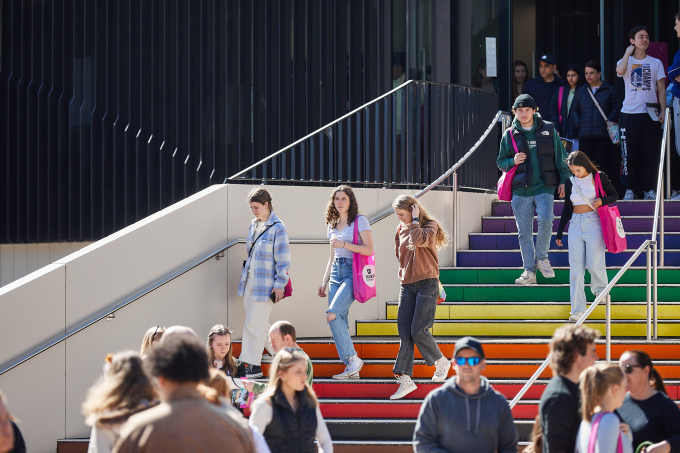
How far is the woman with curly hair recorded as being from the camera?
6.66 meters

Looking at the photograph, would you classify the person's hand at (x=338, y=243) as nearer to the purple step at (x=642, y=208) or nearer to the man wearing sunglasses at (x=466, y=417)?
the man wearing sunglasses at (x=466, y=417)

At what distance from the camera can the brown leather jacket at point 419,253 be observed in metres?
6.31

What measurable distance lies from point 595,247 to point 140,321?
380 centimetres

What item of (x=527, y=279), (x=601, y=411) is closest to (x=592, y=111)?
(x=527, y=279)

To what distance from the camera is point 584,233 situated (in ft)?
23.2

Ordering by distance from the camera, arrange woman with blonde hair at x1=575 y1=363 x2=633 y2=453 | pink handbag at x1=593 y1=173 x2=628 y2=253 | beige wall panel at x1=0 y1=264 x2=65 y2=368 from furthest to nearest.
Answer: pink handbag at x1=593 y1=173 x2=628 y2=253 → beige wall panel at x1=0 y1=264 x2=65 y2=368 → woman with blonde hair at x1=575 y1=363 x2=633 y2=453

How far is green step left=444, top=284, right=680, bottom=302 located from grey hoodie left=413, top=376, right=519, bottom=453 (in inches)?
160

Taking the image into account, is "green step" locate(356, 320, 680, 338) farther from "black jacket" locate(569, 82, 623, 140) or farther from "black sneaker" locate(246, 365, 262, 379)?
"black jacket" locate(569, 82, 623, 140)

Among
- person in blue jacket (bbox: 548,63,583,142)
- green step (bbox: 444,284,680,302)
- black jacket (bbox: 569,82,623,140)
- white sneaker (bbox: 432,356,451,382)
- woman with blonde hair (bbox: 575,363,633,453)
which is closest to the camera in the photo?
woman with blonde hair (bbox: 575,363,633,453)

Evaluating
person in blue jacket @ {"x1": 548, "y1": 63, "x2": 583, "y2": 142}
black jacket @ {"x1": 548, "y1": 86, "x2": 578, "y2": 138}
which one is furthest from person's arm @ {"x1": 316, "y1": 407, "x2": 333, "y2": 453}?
black jacket @ {"x1": 548, "y1": 86, "x2": 578, "y2": 138}

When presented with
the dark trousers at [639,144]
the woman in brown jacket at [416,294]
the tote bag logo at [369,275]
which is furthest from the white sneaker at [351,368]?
the dark trousers at [639,144]

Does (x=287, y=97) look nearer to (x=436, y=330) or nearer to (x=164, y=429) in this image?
(x=436, y=330)

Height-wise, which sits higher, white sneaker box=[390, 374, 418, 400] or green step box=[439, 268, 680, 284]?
green step box=[439, 268, 680, 284]

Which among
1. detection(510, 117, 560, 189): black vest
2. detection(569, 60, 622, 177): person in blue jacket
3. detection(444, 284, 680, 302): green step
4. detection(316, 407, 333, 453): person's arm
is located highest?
detection(569, 60, 622, 177): person in blue jacket
